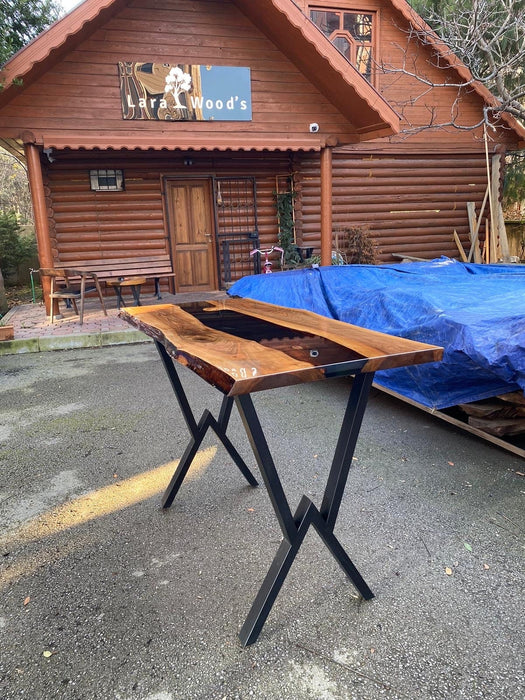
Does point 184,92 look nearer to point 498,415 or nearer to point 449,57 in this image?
point 449,57

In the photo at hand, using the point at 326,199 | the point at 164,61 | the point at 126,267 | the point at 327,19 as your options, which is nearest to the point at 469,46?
the point at 327,19

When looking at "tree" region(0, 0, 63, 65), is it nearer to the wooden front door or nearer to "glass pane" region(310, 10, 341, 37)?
the wooden front door

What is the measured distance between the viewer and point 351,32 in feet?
36.1

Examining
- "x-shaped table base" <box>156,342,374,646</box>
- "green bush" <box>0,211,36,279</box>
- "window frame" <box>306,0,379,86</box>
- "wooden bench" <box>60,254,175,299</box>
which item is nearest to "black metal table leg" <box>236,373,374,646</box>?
"x-shaped table base" <box>156,342,374,646</box>

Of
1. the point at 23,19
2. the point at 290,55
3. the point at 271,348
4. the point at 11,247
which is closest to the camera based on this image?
the point at 271,348

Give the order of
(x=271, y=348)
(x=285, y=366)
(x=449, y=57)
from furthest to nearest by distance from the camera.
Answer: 1. (x=449, y=57)
2. (x=271, y=348)
3. (x=285, y=366)

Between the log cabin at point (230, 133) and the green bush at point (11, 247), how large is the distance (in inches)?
98.7

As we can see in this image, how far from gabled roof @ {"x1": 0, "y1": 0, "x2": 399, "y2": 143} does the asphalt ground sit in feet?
19.2

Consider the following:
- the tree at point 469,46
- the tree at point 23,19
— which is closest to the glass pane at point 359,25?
the tree at point 469,46

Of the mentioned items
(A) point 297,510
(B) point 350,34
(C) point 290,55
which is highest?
(B) point 350,34

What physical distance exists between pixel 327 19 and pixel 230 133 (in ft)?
15.1

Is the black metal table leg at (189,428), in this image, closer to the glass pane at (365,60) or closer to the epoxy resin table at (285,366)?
the epoxy resin table at (285,366)

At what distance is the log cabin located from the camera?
7.86m

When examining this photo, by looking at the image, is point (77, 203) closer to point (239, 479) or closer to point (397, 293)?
point (397, 293)
